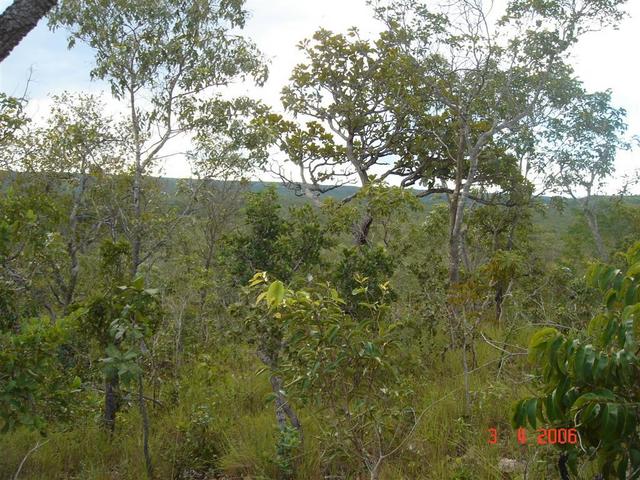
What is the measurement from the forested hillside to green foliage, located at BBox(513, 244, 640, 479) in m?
0.01

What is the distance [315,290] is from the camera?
335cm

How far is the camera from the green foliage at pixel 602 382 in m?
1.90

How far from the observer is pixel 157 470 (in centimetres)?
458

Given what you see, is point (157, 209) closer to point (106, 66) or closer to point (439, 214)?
point (106, 66)

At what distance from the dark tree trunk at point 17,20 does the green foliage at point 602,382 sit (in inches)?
124

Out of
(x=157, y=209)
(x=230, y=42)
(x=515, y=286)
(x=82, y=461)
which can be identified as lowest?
(x=82, y=461)

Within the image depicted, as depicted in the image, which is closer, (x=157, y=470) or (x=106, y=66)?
(x=157, y=470)

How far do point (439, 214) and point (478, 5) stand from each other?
466 cm

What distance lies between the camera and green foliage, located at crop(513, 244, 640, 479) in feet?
6.24

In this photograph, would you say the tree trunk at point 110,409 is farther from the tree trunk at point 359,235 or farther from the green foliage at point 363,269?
the tree trunk at point 359,235

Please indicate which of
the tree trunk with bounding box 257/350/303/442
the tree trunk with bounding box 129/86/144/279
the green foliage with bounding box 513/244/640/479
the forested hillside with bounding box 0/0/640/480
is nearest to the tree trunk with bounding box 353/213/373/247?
the forested hillside with bounding box 0/0/640/480

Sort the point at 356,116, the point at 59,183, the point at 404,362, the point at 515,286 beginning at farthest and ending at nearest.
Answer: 1. the point at 515,286
2. the point at 356,116
3. the point at 59,183
4. the point at 404,362

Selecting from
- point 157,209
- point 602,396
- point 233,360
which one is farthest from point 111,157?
point 602,396

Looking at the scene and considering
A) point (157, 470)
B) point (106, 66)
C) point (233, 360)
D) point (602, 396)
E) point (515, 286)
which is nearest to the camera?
point (602, 396)
